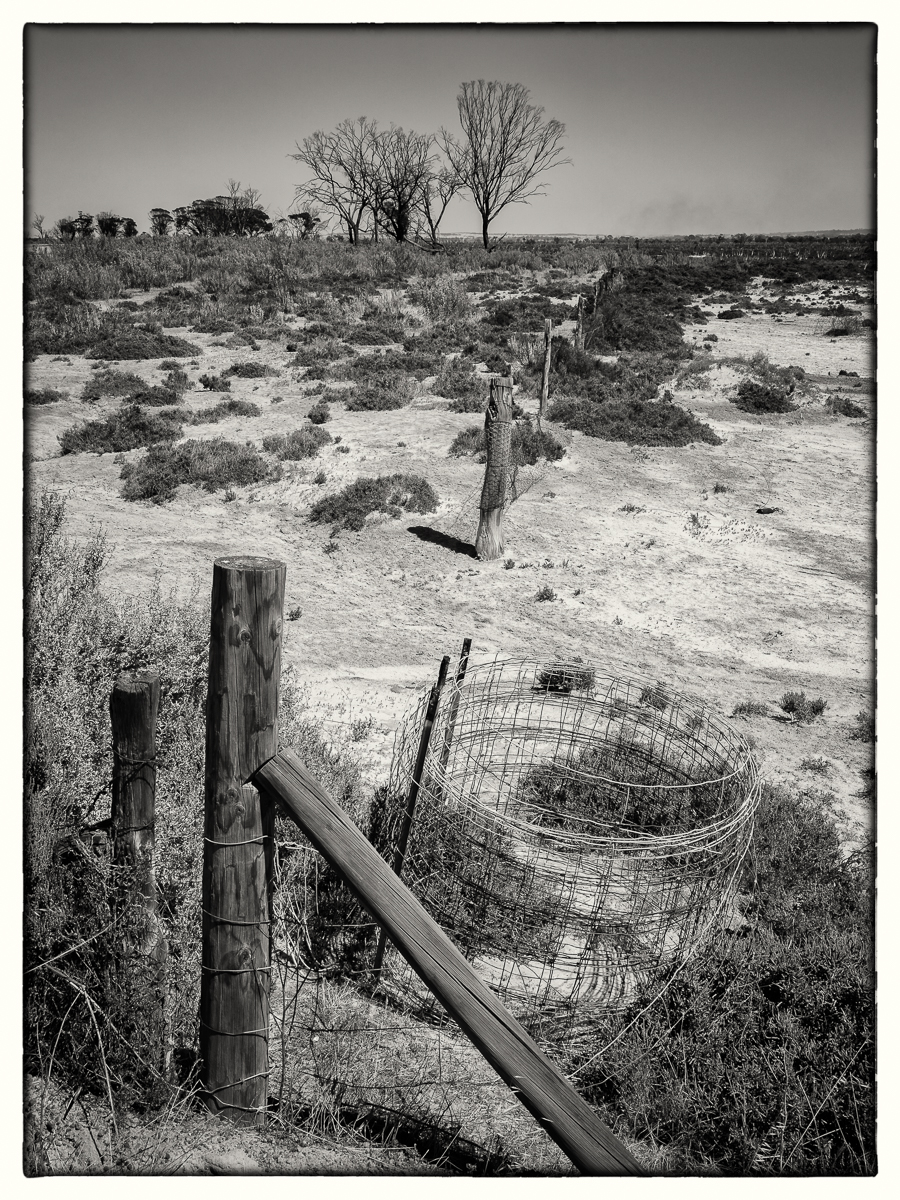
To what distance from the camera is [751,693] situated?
24.5ft

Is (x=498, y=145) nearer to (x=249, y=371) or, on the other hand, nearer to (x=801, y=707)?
(x=249, y=371)

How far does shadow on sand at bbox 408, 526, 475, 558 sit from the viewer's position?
10055 mm

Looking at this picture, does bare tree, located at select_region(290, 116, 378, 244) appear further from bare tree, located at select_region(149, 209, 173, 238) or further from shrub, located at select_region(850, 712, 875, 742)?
shrub, located at select_region(850, 712, 875, 742)

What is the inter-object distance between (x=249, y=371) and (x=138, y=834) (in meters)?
15.9

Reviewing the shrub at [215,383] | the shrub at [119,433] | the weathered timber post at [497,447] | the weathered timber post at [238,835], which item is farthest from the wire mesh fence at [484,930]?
the shrub at [215,383]

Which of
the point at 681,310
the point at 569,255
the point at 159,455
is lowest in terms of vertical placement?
the point at 159,455

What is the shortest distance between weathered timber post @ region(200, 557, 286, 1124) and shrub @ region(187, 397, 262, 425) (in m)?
12.8

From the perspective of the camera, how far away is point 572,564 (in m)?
9.85

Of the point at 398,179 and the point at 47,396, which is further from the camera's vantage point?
the point at 398,179

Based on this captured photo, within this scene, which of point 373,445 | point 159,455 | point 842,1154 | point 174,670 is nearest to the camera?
point 842,1154

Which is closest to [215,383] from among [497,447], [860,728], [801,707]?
[497,447]

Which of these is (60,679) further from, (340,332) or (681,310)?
(681,310)

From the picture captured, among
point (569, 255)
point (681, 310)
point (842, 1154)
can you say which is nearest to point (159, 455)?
point (842, 1154)
